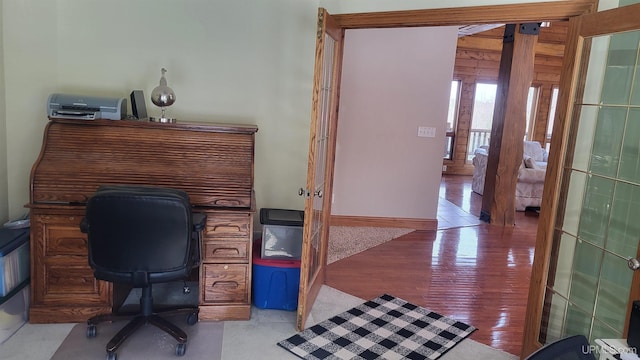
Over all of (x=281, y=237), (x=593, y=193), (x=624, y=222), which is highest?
(x=593, y=193)

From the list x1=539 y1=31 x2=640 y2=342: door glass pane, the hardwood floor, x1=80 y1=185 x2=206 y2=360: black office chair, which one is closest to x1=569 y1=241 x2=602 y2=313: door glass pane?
x1=539 y1=31 x2=640 y2=342: door glass pane

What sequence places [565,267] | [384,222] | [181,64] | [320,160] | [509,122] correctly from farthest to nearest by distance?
[509,122], [384,222], [181,64], [320,160], [565,267]

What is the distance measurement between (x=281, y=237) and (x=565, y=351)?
2066 mm

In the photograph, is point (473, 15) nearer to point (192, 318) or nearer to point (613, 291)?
point (613, 291)

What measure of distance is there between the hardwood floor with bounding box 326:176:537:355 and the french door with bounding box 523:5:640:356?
59 cm

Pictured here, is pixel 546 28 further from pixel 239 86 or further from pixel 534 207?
pixel 239 86

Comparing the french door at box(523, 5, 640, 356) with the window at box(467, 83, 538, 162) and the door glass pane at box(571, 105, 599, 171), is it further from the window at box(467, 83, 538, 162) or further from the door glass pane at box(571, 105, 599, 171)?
the window at box(467, 83, 538, 162)

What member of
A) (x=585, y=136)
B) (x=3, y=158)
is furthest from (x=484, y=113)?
(x=3, y=158)

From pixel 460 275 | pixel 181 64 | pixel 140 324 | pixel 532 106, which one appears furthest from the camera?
pixel 532 106

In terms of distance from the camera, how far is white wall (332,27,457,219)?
4895 millimetres

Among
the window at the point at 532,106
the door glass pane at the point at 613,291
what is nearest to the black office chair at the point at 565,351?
the door glass pane at the point at 613,291

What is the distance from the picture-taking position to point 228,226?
2.76m

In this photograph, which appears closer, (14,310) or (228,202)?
(14,310)

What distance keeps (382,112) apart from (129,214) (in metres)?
3.43
